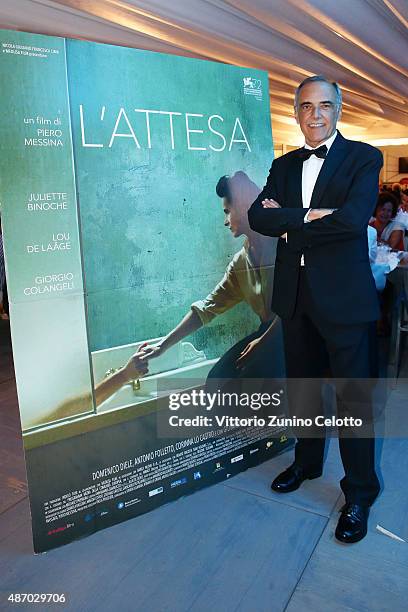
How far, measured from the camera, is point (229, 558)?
1935 mm

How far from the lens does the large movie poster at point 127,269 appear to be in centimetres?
181

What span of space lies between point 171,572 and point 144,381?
0.76m

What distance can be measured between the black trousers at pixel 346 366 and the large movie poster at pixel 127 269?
15.2 inches

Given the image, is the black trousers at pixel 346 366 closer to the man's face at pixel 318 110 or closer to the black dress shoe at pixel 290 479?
the black dress shoe at pixel 290 479

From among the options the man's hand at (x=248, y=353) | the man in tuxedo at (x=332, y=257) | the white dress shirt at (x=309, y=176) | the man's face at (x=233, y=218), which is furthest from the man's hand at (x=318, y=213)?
the man's hand at (x=248, y=353)

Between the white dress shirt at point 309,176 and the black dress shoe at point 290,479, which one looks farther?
the black dress shoe at point 290,479

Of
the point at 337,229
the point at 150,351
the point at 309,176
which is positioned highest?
the point at 309,176

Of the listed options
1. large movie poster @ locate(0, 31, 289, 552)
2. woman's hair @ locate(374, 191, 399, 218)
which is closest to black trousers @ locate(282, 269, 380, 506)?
large movie poster @ locate(0, 31, 289, 552)

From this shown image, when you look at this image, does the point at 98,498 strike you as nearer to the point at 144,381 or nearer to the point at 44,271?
the point at 144,381

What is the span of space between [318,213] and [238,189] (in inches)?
23.2

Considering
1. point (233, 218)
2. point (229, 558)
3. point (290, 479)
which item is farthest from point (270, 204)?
point (229, 558)

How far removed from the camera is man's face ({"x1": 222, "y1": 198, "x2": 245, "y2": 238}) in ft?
7.63

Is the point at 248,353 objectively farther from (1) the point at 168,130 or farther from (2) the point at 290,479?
(1) the point at 168,130

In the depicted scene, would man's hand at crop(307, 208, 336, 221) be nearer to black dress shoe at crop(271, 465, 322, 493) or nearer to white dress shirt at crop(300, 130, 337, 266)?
white dress shirt at crop(300, 130, 337, 266)
